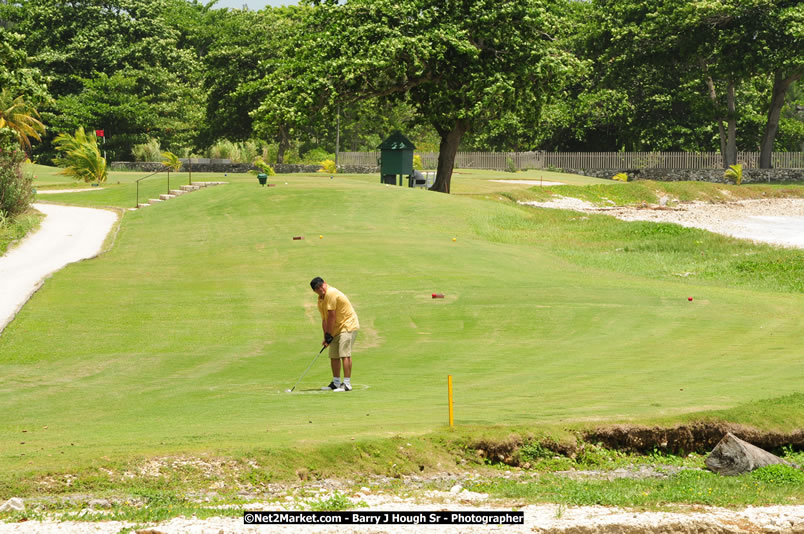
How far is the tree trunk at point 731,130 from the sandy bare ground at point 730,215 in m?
20.1

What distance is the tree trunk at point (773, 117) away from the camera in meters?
85.8

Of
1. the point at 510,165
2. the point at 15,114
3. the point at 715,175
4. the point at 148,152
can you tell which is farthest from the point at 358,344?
the point at 148,152

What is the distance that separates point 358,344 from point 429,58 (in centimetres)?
3308

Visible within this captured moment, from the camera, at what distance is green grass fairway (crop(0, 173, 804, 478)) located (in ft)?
45.6

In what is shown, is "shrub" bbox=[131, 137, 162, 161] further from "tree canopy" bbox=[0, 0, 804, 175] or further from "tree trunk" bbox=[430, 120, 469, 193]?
"tree trunk" bbox=[430, 120, 469, 193]

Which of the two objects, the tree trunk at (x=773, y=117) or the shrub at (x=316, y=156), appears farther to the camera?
the shrub at (x=316, y=156)

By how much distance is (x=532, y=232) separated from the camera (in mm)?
46844

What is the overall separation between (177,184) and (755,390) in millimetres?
50684

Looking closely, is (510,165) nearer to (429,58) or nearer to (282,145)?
(282,145)

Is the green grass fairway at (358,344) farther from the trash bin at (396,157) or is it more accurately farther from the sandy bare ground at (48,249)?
the trash bin at (396,157)

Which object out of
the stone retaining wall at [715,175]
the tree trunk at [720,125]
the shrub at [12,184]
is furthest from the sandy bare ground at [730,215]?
the shrub at [12,184]

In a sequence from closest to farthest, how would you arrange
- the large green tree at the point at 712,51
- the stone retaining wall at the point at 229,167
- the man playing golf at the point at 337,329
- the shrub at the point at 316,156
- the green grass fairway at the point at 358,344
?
1. the green grass fairway at the point at 358,344
2. the man playing golf at the point at 337,329
3. the large green tree at the point at 712,51
4. the stone retaining wall at the point at 229,167
5. the shrub at the point at 316,156

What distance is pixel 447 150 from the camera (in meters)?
59.7

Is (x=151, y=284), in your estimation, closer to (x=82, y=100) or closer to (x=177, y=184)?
(x=177, y=184)
